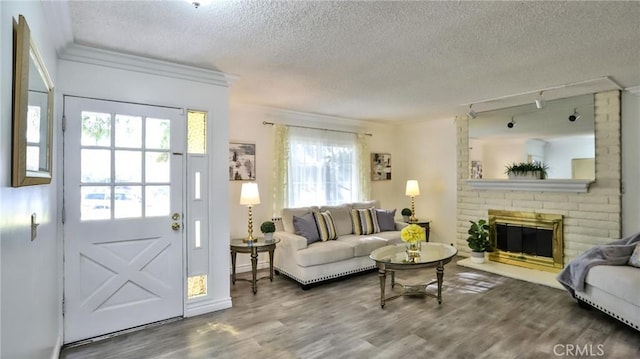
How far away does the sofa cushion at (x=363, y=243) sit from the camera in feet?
14.2

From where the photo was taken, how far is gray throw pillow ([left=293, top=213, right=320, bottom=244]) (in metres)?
4.33

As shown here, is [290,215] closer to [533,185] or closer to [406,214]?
[406,214]

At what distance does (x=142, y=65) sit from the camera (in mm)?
2896

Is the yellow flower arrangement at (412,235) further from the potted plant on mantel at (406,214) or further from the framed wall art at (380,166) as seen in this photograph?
the framed wall art at (380,166)

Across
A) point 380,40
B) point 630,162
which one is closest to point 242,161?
point 380,40

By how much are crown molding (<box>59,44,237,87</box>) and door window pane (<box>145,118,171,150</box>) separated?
429 mm

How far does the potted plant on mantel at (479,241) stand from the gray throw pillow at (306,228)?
234 cm

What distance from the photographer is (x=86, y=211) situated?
8.89 ft

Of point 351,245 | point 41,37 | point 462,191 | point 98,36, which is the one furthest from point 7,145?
point 462,191

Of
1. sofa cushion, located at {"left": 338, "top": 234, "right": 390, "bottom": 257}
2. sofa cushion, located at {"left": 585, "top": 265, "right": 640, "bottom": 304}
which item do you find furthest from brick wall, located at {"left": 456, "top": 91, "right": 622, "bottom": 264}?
sofa cushion, located at {"left": 338, "top": 234, "right": 390, "bottom": 257}

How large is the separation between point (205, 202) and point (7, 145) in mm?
2066

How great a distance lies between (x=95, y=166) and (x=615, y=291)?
4466mm

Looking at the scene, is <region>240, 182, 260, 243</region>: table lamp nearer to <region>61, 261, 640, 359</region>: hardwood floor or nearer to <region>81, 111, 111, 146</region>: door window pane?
<region>61, 261, 640, 359</region>: hardwood floor

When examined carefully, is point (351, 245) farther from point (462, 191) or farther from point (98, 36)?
point (98, 36)
